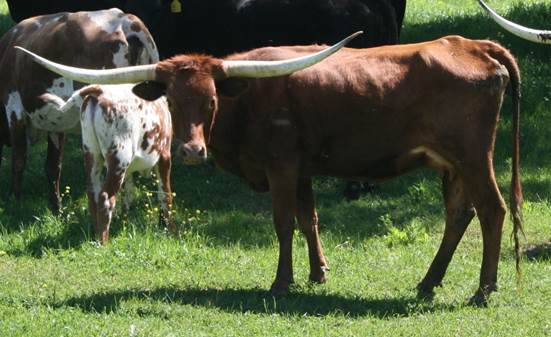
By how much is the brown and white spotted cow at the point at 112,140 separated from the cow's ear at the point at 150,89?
6.87 ft

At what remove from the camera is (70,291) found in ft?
33.2

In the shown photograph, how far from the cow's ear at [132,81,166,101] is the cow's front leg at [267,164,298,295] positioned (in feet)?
3.54

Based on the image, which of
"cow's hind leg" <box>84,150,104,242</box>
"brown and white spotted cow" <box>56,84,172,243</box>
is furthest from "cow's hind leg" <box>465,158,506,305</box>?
"cow's hind leg" <box>84,150,104,242</box>

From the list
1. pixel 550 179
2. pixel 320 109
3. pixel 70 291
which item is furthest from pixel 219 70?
pixel 550 179

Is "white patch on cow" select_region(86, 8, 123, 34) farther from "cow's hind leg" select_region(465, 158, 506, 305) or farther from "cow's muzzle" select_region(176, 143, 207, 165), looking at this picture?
"cow's hind leg" select_region(465, 158, 506, 305)

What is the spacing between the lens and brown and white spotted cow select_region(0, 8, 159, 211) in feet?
45.4

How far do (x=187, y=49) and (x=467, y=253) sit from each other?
733 centimetres

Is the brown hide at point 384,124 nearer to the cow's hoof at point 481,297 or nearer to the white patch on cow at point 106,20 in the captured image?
the cow's hoof at point 481,297

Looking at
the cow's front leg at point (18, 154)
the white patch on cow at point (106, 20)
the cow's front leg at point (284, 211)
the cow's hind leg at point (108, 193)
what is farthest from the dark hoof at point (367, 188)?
the cow's front leg at point (284, 211)

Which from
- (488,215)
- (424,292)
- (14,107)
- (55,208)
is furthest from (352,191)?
A: (488,215)

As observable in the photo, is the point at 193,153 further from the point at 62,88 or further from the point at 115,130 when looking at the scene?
the point at 62,88

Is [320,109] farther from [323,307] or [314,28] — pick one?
[314,28]

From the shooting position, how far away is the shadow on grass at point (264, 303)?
9.48m

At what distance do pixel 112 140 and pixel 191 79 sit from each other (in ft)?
8.75
